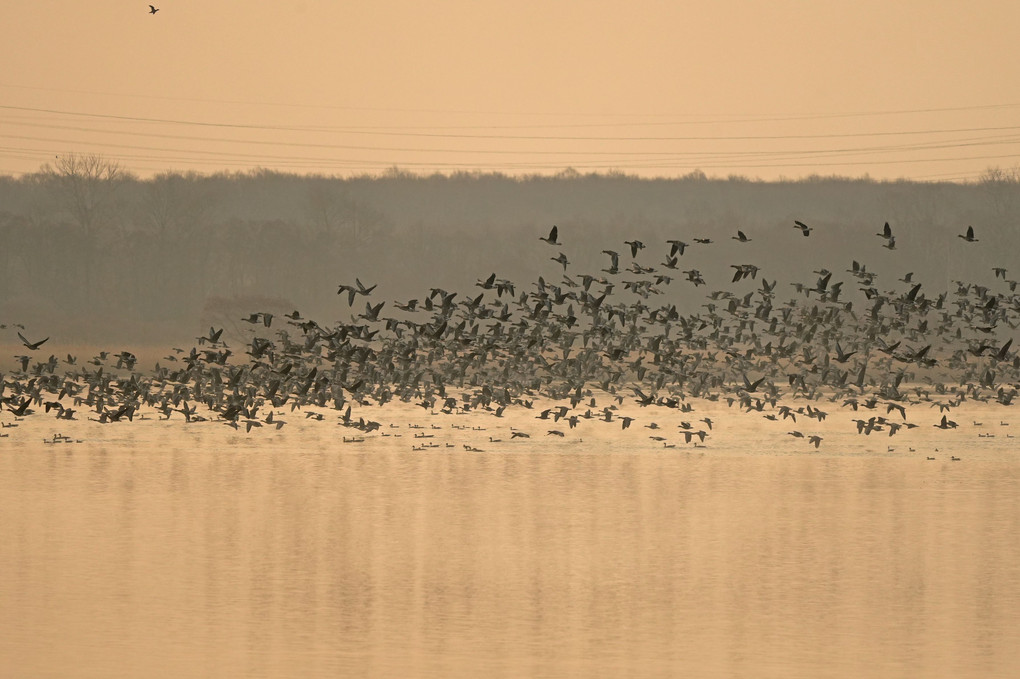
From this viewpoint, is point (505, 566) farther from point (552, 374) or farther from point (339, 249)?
point (339, 249)

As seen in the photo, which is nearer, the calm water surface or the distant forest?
the calm water surface

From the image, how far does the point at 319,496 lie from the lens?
31.5 meters

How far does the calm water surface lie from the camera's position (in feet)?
63.5

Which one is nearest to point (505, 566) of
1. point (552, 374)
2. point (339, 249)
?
point (552, 374)

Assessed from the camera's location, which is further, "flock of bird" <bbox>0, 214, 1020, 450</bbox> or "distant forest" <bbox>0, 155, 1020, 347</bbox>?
"distant forest" <bbox>0, 155, 1020, 347</bbox>

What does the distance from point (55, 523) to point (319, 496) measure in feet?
18.1

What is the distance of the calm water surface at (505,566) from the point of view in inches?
762

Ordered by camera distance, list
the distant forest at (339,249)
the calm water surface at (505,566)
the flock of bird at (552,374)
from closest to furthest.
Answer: the calm water surface at (505,566), the flock of bird at (552,374), the distant forest at (339,249)

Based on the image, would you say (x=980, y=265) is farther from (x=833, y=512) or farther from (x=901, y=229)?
(x=833, y=512)

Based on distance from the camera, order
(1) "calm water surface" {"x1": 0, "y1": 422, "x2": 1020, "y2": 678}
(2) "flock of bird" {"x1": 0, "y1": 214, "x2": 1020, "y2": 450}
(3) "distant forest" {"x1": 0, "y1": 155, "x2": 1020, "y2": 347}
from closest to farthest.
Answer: (1) "calm water surface" {"x1": 0, "y1": 422, "x2": 1020, "y2": 678} → (2) "flock of bird" {"x1": 0, "y1": 214, "x2": 1020, "y2": 450} → (3) "distant forest" {"x1": 0, "y1": 155, "x2": 1020, "y2": 347}

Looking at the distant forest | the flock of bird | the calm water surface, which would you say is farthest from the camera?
the distant forest

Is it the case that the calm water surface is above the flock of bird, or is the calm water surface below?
below

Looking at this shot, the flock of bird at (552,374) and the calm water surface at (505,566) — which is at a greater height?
the flock of bird at (552,374)

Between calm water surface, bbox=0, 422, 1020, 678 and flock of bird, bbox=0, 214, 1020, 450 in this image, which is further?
flock of bird, bbox=0, 214, 1020, 450
